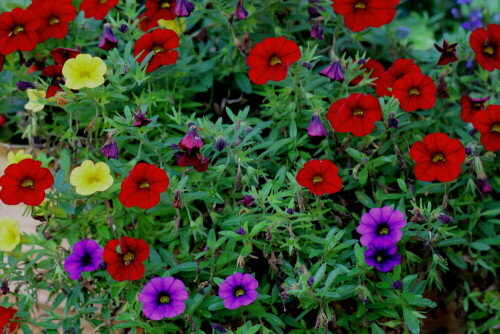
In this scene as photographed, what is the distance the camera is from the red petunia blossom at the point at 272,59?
6.40 feet

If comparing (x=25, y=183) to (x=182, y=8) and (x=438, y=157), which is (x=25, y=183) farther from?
(x=438, y=157)

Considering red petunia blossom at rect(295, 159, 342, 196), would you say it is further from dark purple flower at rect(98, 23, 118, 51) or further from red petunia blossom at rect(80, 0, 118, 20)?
red petunia blossom at rect(80, 0, 118, 20)

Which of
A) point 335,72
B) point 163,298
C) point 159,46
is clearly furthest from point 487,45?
point 163,298

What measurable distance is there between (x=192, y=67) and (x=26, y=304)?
38.8 inches

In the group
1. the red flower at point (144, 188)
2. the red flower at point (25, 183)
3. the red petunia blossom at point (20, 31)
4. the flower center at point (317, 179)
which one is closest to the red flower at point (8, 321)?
the red flower at point (25, 183)

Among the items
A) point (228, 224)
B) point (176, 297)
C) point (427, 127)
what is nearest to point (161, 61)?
point (228, 224)

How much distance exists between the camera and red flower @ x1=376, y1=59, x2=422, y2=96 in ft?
6.89

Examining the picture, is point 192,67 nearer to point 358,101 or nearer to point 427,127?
point 358,101

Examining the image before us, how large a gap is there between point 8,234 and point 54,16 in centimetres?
76

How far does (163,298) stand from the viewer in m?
1.82

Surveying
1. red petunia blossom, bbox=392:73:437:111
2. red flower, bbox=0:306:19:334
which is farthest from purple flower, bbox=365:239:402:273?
red flower, bbox=0:306:19:334

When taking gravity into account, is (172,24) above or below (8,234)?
above

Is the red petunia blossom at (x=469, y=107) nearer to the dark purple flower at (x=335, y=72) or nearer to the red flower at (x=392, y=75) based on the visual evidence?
the red flower at (x=392, y=75)

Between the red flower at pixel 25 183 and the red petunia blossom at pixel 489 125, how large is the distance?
4.26 feet
